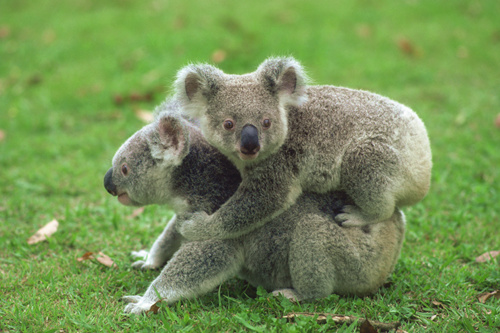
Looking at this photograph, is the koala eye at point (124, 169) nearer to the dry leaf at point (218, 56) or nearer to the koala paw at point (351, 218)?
the koala paw at point (351, 218)

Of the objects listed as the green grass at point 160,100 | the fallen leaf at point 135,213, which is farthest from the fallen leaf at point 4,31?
the fallen leaf at point 135,213

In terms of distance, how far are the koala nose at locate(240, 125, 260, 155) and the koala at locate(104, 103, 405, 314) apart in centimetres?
62

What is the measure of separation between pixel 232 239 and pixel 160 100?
5.06 meters

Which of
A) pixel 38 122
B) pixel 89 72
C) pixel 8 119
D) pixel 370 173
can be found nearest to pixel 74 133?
pixel 38 122

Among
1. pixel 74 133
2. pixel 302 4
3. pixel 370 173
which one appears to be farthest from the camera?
pixel 302 4

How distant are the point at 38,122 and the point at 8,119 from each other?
21.5 inches

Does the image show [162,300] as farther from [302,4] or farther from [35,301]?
[302,4]

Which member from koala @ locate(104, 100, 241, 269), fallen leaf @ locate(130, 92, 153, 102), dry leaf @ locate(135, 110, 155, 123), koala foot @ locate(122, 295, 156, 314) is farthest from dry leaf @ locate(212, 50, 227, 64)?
koala foot @ locate(122, 295, 156, 314)

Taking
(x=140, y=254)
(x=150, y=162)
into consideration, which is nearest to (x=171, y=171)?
(x=150, y=162)

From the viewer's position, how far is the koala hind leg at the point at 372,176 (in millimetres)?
3354

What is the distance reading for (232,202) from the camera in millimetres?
3400

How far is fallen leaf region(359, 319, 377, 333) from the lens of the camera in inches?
123

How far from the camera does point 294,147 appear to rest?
136 inches

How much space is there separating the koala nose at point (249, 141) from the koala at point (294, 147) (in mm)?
100
